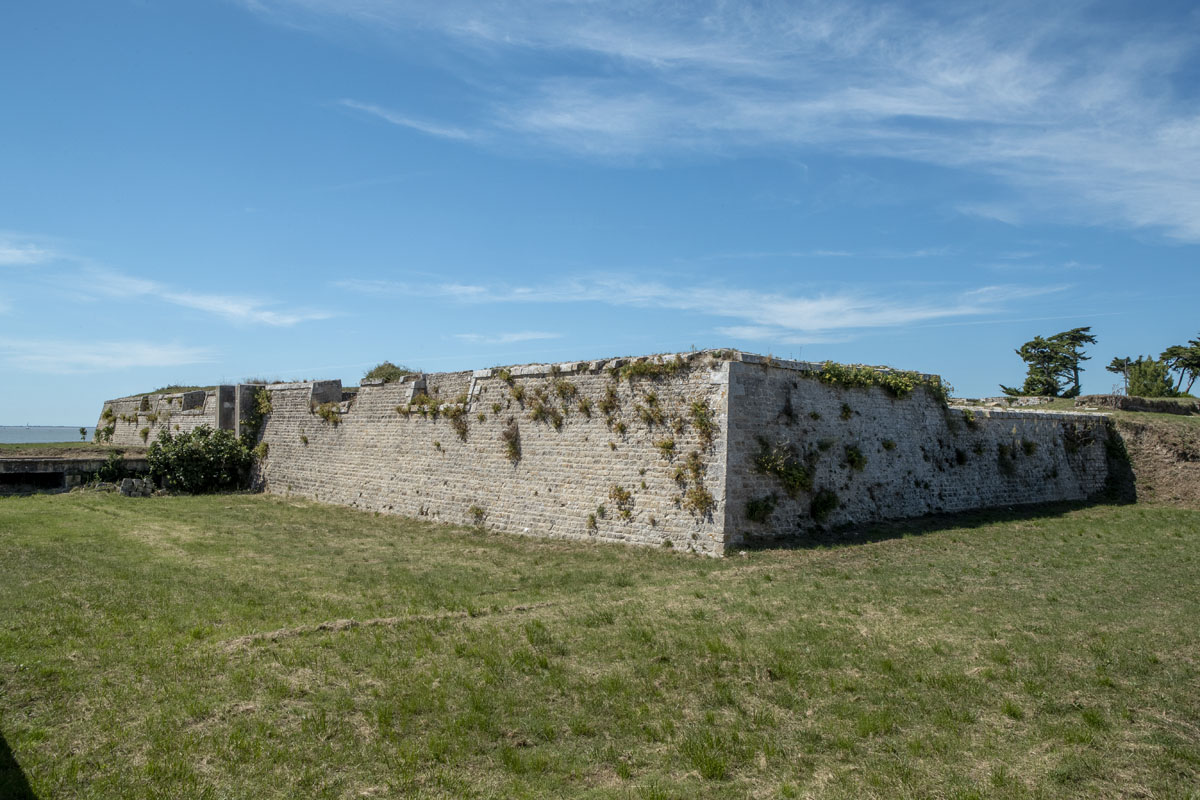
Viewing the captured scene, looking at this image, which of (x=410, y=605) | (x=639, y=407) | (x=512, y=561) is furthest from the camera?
(x=639, y=407)

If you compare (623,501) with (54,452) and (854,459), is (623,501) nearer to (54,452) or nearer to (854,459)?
(854,459)

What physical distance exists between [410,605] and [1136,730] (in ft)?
24.4

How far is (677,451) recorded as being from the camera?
1330cm

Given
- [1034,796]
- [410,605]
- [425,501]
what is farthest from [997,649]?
[425,501]

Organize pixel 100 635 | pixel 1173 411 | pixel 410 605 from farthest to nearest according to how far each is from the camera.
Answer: pixel 1173 411
pixel 410 605
pixel 100 635

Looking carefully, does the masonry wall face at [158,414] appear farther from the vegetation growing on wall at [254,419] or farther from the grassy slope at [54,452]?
the grassy slope at [54,452]

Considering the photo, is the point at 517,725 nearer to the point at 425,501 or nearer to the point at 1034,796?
the point at 1034,796

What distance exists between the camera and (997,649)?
7.16 m

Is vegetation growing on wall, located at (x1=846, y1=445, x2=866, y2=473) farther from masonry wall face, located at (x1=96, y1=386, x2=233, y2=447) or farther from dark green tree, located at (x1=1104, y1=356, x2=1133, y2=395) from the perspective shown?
dark green tree, located at (x1=1104, y1=356, x2=1133, y2=395)

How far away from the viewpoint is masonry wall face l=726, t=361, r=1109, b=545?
13.2 meters

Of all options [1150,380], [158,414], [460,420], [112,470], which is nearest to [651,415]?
[460,420]

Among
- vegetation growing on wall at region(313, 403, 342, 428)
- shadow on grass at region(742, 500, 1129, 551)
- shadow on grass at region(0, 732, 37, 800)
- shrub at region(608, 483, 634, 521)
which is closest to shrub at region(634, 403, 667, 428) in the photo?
shrub at region(608, 483, 634, 521)

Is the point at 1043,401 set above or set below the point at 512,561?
above

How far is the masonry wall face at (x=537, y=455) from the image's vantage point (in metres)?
13.2
